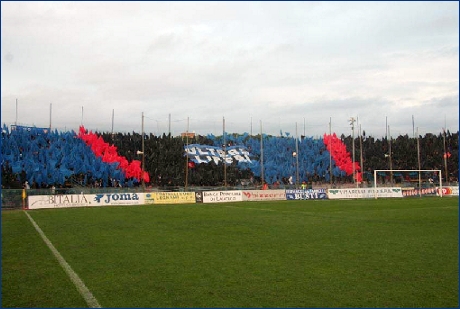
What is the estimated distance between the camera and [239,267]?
439 inches

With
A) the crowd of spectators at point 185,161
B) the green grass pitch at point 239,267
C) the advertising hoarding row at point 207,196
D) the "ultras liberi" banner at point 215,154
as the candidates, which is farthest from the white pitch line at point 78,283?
the "ultras liberi" banner at point 215,154

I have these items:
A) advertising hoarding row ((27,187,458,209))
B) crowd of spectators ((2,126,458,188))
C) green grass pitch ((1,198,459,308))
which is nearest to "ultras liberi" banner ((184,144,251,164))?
crowd of spectators ((2,126,458,188))

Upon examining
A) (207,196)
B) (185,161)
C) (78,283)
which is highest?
(185,161)

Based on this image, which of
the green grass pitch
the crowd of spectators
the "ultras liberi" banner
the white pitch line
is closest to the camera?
the white pitch line

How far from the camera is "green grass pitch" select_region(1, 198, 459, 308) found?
8.39 metres

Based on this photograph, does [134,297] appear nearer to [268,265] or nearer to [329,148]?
[268,265]

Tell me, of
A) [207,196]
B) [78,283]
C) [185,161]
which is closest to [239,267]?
[78,283]

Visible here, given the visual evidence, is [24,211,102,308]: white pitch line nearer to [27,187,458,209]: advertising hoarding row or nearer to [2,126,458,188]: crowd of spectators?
[27,187,458,209]: advertising hoarding row

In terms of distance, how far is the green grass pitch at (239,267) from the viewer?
8391 mm

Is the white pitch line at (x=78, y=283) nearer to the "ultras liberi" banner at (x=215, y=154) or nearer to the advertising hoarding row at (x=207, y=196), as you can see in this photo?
the advertising hoarding row at (x=207, y=196)

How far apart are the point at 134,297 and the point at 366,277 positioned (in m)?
4.78

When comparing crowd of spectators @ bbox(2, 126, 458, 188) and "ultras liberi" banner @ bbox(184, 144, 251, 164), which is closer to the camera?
crowd of spectators @ bbox(2, 126, 458, 188)

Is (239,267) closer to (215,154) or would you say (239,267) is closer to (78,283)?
(78,283)

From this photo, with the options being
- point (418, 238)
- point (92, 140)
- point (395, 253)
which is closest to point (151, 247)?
point (395, 253)
